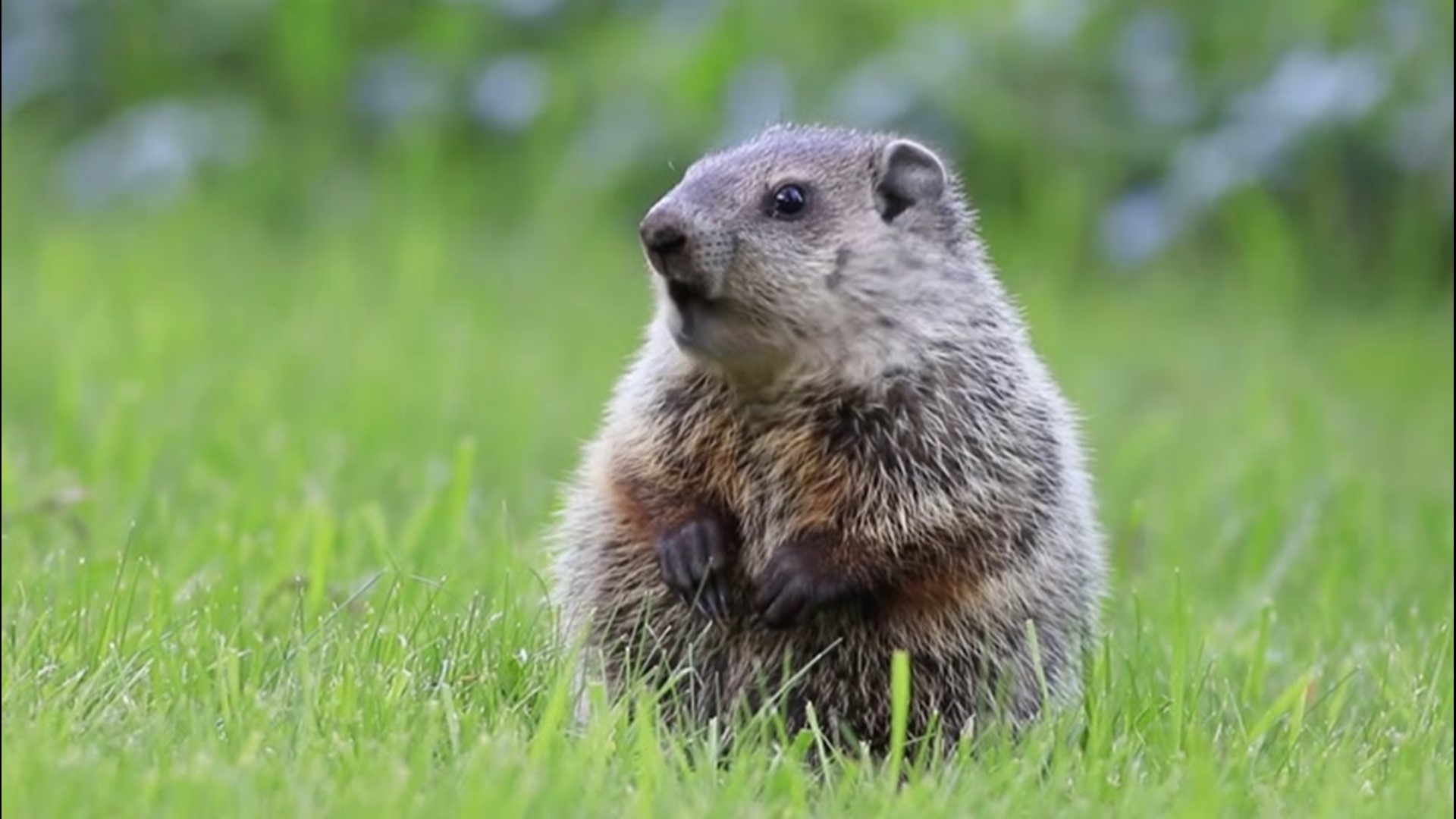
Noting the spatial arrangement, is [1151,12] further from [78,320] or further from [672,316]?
[672,316]

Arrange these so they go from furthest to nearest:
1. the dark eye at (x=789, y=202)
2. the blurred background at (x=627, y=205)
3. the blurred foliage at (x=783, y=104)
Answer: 1. the blurred foliage at (x=783, y=104)
2. the blurred background at (x=627, y=205)
3. the dark eye at (x=789, y=202)

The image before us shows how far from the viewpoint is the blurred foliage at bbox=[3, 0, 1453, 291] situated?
9.20 metres

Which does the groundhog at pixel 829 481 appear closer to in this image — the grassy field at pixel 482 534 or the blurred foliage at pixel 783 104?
the grassy field at pixel 482 534

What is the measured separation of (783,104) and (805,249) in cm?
505

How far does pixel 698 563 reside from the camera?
14.1ft

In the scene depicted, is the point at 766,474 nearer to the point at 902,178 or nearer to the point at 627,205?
the point at 902,178

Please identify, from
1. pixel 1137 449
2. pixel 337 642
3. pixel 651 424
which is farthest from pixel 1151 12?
pixel 337 642

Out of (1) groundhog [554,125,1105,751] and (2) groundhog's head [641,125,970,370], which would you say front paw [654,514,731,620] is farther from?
(2) groundhog's head [641,125,970,370]

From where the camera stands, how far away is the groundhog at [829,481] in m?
4.27

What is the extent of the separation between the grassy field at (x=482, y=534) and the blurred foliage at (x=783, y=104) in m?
0.21

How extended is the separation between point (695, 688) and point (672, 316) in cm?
64

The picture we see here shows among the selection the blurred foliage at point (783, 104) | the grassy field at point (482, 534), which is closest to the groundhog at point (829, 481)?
the grassy field at point (482, 534)

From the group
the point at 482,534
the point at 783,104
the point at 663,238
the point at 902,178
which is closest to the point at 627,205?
the point at 783,104

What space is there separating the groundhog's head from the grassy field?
65cm
